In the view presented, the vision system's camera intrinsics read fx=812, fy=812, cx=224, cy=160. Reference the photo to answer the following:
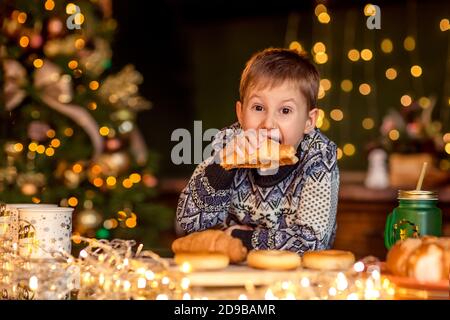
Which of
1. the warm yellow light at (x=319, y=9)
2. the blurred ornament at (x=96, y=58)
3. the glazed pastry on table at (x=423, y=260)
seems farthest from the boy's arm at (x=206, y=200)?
the warm yellow light at (x=319, y=9)

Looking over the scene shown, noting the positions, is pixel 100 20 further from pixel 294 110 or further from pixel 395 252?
pixel 395 252

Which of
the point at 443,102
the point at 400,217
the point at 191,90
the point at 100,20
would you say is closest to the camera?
the point at 400,217

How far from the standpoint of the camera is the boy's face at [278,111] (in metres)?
1.99

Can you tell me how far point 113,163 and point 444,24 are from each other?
2.64 metres

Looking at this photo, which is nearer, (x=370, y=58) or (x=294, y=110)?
(x=294, y=110)

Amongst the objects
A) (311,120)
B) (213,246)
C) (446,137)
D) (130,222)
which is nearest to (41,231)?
(213,246)

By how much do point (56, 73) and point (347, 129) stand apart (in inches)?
100

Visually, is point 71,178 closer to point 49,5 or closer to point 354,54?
point 49,5

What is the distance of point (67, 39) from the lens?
4.24 metres

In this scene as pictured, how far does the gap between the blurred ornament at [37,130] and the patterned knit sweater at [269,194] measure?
85.6 inches

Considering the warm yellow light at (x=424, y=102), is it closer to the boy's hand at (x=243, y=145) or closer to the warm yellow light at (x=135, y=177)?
the warm yellow light at (x=135, y=177)
